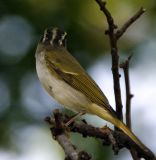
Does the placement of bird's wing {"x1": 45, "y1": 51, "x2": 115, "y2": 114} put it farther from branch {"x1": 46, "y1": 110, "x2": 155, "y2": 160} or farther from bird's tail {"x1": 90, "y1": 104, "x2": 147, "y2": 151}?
branch {"x1": 46, "y1": 110, "x2": 155, "y2": 160}

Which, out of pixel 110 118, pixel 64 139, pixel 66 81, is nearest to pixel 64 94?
pixel 66 81

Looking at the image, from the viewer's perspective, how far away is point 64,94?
4301 mm

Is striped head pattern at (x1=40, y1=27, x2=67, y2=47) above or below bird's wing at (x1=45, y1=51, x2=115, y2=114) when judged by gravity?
above

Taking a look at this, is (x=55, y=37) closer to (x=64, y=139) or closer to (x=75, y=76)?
(x=75, y=76)

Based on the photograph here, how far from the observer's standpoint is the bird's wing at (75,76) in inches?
164

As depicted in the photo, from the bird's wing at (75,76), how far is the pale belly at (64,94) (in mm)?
43

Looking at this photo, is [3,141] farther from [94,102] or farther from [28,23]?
[94,102]

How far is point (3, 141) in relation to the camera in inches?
218

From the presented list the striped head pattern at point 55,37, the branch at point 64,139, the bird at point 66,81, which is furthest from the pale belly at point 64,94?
the branch at point 64,139

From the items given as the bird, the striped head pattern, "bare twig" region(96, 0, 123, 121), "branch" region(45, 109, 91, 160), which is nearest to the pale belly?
the bird

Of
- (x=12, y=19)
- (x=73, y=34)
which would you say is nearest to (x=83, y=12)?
(x=73, y=34)

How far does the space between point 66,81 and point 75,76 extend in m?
0.09

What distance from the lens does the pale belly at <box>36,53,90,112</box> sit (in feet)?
14.1

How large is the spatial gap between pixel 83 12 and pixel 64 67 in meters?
1.28
